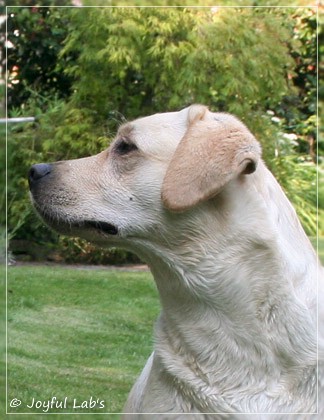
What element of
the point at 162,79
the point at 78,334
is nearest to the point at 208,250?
the point at 78,334

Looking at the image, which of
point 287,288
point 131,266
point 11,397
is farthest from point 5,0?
point 287,288

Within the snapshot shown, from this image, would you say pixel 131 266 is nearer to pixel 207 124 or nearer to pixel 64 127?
pixel 64 127

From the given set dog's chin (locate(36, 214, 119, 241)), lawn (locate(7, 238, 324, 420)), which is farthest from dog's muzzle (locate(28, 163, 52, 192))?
lawn (locate(7, 238, 324, 420))

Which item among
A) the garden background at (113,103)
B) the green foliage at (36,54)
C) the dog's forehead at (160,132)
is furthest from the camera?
the green foliage at (36,54)

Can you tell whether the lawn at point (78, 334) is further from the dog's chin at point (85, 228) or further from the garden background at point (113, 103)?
the dog's chin at point (85, 228)

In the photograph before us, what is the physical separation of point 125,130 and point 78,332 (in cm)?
418

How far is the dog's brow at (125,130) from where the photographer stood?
9.59ft

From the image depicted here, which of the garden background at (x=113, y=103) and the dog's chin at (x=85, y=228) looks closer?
the dog's chin at (x=85, y=228)

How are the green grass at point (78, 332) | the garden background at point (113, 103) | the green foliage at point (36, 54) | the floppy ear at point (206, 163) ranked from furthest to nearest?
the green foliage at point (36, 54) → the garden background at point (113, 103) → the green grass at point (78, 332) → the floppy ear at point (206, 163)

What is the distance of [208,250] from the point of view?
282 cm

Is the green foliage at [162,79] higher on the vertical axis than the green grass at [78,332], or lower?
higher
